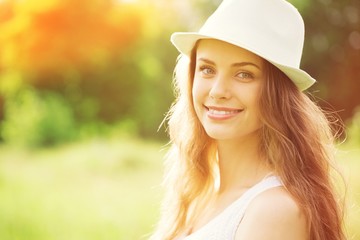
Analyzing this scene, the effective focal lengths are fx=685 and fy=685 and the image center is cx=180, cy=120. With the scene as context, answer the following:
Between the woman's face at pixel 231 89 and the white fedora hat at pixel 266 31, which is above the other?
the white fedora hat at pixel 266 31

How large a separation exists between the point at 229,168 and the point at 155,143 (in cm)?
1039

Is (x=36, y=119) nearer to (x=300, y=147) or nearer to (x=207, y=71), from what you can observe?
(x=207, y=71)

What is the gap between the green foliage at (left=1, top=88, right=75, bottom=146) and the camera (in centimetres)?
1332

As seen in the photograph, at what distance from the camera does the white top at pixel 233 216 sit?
6.08 feet

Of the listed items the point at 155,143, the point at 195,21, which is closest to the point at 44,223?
the point at 155,143

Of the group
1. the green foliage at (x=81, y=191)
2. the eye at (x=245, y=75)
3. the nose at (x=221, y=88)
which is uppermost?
the eye at (x=245, y=75)

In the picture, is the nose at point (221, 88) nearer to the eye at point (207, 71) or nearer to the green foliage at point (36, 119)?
the eye at point (207, 71)

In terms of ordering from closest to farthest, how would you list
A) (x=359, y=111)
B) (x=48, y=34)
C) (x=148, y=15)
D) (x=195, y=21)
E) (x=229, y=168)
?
(x=229, y=168)
(x=359, y=111)
(x=195, y=21)
(x=48, y=34)
(x=148, y=15)

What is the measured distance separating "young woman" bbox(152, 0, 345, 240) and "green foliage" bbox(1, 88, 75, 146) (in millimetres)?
11376

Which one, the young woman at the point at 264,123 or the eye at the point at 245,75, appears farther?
the eye at the point at 245,75

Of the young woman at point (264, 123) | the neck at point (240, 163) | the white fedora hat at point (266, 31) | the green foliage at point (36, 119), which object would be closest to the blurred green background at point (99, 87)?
→ the green foliage at point (36, 119)

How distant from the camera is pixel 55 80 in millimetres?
15125

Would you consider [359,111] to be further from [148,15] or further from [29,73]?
[29,73]

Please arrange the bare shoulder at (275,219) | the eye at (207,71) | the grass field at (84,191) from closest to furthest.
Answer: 1. the bare shoulder at (275,219)
2. the eye at (207,71)
3. the grass field at (84,191)
